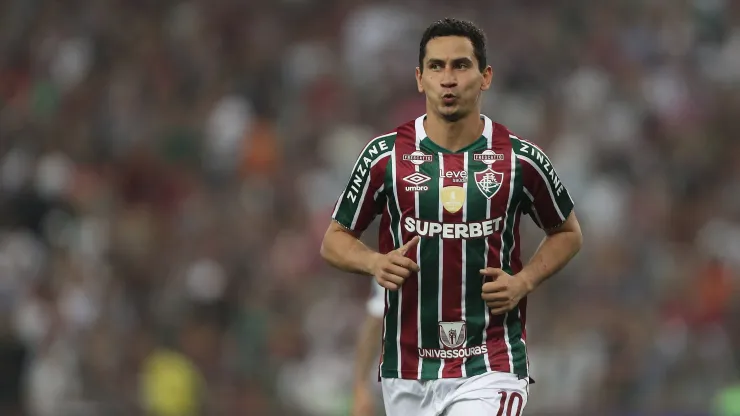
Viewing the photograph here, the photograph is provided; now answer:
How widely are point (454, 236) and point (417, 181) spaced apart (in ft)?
0.87

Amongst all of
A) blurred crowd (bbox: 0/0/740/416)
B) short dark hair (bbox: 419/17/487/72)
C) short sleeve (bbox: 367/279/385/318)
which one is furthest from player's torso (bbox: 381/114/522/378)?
blurred crowd (bbox: 0/0/740/416)

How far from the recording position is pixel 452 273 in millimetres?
5613

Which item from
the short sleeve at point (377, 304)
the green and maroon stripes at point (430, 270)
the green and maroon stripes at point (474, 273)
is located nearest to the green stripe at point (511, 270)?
the green and maroon stripes at point (474, 273)

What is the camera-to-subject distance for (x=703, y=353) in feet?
41.8

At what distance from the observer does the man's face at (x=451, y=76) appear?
5.54 m

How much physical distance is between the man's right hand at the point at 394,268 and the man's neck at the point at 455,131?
50 centimetres

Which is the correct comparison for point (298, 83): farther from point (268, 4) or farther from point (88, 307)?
point (88, 307)

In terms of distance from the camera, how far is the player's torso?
18.4ft

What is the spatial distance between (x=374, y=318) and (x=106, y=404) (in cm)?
562

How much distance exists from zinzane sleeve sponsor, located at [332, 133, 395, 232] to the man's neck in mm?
189

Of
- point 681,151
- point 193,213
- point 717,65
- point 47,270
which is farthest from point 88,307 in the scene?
point 717,65

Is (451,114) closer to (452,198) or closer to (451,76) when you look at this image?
(451,76)

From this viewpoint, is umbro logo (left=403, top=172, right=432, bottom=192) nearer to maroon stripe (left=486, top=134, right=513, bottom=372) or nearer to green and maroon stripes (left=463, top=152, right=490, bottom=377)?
green and maroon stripes (left=463, top=152, right=490, bottom=377)

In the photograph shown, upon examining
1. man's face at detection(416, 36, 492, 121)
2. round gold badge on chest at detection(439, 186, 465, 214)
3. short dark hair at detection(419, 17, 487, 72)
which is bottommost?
round gold badge on chest at detection(439, 186, 465, 214)
